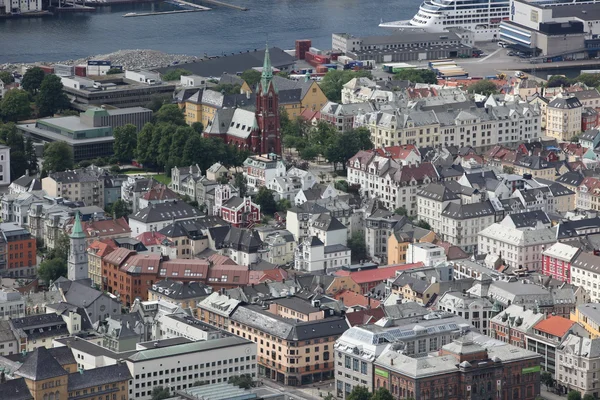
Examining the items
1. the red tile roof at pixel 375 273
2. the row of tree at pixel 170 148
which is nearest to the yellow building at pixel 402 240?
the red tile roof at pixel 375 273

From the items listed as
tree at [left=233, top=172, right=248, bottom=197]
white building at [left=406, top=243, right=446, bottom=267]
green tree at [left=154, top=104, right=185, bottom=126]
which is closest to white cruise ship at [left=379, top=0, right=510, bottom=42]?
green tree at [left=154, top=104, right=185, bottom=126]

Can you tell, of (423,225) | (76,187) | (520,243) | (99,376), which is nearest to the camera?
(99,376)

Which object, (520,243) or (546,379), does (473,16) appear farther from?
(546,379)

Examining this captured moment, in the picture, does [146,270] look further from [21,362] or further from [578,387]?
[578,387]

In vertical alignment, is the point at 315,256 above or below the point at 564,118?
below

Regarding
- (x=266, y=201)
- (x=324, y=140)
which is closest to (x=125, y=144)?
(x=324, y=140)
